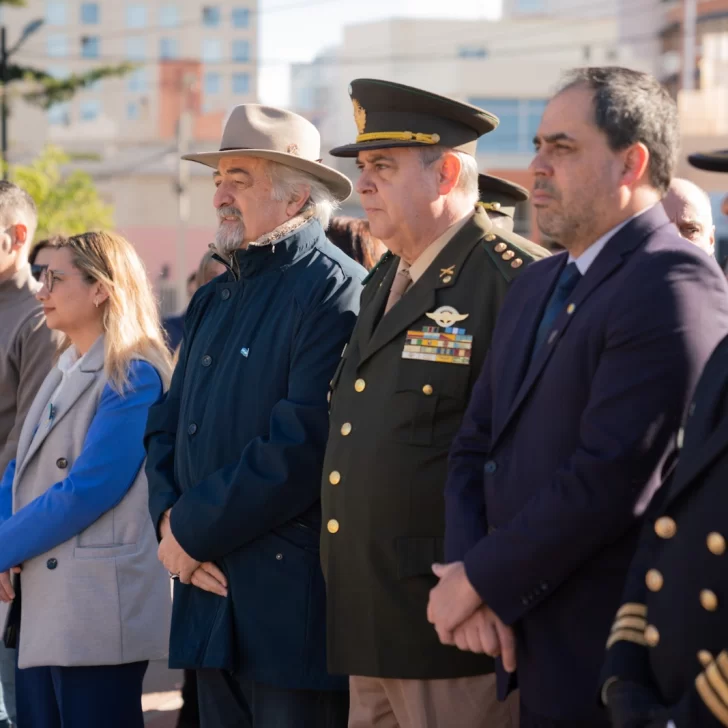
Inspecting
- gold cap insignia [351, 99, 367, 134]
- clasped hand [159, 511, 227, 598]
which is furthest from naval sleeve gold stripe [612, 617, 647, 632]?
gold cap insignia [351, 99, 367, 134]

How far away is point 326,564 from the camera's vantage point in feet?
11.4

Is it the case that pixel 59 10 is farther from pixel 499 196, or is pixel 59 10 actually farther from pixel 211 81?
pixel 499 196

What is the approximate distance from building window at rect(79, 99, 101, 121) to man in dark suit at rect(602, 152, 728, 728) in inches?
3330

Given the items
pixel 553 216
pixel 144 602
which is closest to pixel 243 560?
pixel 144 602

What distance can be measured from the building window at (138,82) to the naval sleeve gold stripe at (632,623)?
3281 inches

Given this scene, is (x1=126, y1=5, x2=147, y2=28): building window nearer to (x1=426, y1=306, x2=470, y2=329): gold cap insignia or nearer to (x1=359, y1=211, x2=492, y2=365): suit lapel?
(x1=359, y1=211, x2=492, y2=365): suit lapel

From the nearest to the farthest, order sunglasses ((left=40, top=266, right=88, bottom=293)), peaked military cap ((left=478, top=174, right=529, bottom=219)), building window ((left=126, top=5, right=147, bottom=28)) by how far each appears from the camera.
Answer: sunglasses ((left=40, top=266, right=88, bottom=293)) < peaked military cap ((left=478, top=174, right=529, bottom=219)) < building window ((left=126, top=5, right=147, bottom=28))

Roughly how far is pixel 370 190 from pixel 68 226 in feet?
89.0

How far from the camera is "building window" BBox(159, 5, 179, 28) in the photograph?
87688 millimetres

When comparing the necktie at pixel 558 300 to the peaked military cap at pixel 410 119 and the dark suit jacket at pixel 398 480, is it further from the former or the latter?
the peaked military cap at pixel 410 119

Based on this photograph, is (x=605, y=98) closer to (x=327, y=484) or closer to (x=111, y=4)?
(x=327, y=484)

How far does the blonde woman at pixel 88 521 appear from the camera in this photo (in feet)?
14.0

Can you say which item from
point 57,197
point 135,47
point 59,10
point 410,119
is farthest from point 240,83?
point 410,119

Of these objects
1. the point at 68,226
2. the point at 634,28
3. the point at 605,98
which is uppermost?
the point at 634,28
